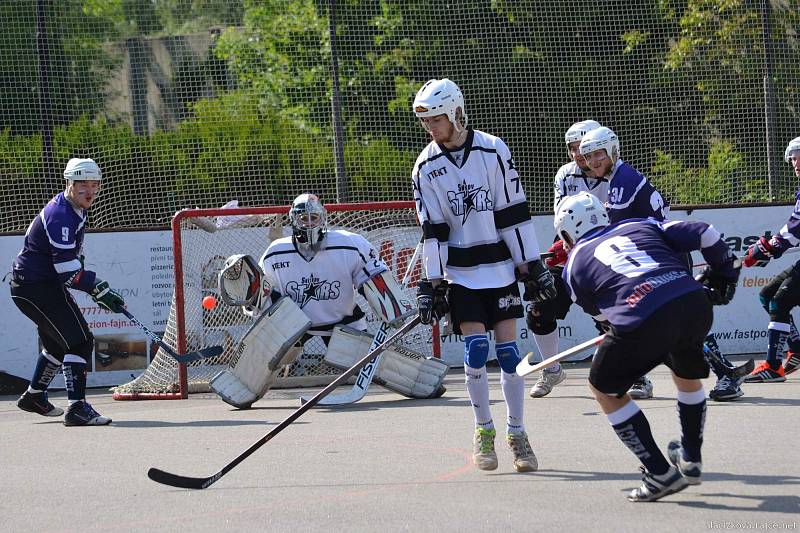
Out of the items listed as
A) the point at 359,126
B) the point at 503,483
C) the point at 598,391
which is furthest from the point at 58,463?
the point at 359,126

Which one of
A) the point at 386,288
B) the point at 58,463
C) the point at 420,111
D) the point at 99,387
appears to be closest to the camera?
the point at 420,111

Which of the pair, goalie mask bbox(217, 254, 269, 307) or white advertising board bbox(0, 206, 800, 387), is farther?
white advertising board bbox(0, 206, 800, 387)

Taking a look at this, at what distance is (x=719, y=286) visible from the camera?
4730 millimetres

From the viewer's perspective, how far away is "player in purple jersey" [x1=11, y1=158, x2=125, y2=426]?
7.66 metres

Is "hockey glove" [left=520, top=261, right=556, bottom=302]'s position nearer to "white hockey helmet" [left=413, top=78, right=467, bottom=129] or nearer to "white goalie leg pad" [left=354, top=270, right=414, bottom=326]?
"white hockey helmet" [left=413, top=78, right=467, bottom=129]

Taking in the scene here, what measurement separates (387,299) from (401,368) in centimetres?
52

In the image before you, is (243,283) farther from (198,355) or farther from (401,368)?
(401,368)

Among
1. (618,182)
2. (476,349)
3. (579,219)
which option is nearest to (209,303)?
(618,182)

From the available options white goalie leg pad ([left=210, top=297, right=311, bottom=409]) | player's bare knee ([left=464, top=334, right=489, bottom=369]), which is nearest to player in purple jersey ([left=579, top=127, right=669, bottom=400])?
player's bare knee ([left=464, top=334, right=489, bottom=369])

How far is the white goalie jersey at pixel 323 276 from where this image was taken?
838 centimetres

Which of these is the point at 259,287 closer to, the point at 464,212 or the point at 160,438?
the point at 160,438

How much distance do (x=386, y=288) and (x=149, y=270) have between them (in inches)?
116

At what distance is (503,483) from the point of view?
5051mm

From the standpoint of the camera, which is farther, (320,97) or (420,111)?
(320,97)
